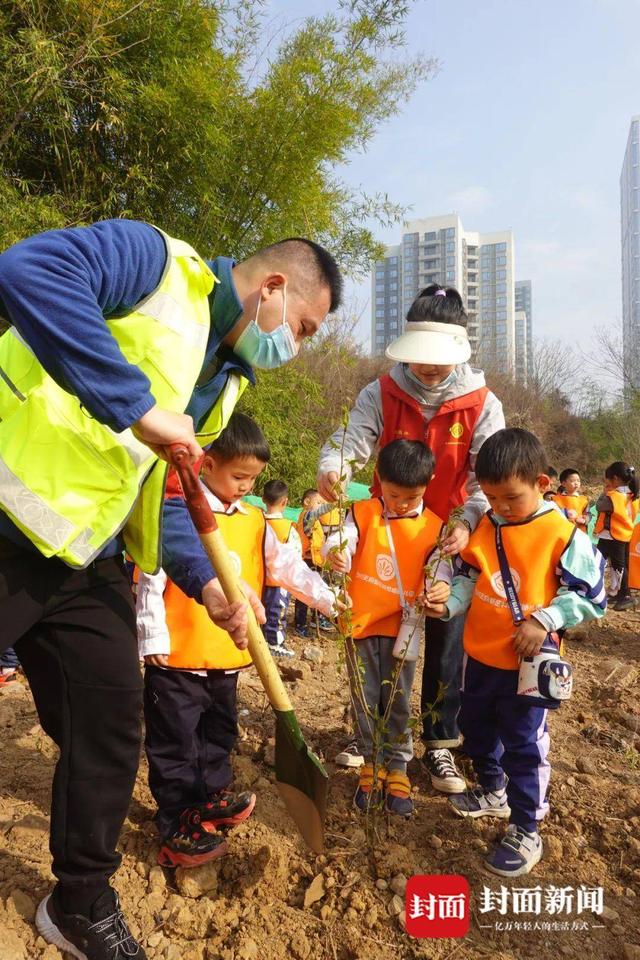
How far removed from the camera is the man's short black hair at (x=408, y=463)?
9.39 feet

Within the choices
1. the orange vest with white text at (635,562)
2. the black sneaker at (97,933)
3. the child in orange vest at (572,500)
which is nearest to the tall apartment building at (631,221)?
the child in orange vest at (572,500)

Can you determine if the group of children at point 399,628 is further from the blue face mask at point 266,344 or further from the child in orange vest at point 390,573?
the blue face mask at point 266,344

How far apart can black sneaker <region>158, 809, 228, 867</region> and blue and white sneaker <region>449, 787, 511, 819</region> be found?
98 cm

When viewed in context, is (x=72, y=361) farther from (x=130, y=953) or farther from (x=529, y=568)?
(x=529, y=568)

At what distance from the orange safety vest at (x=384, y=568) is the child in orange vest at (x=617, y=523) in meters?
5.89

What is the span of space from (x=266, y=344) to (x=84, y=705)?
42.0 inches

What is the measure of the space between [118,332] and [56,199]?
508cm

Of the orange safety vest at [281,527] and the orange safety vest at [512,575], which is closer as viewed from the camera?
the orange safety vest at [512,575]

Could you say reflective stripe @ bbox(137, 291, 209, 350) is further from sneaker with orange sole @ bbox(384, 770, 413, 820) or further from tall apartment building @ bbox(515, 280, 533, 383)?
tall apartment building @ bbox(515, 280, 533, 383)

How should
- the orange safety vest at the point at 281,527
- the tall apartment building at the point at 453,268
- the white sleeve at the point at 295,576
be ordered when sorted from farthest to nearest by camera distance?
the tall apartment building at the point at 453,268 < the orange safety vest at the point at 281,527 < the white sleeve at the point at 295,576

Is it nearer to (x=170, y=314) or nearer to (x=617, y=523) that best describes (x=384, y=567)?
(x=170, y=314)

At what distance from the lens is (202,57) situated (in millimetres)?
6148

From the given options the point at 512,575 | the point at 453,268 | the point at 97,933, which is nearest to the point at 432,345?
the point at 512,575


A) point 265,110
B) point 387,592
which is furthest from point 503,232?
point 387,592
